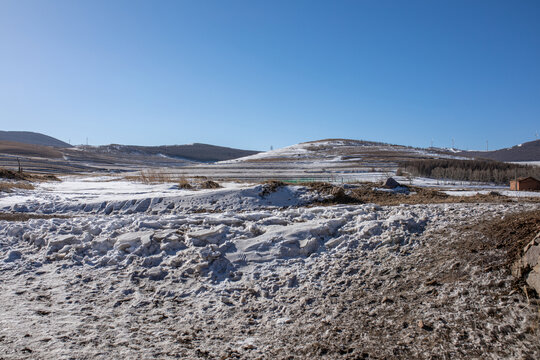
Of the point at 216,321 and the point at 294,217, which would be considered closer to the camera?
the point at 216,321

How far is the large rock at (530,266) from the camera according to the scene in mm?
3891

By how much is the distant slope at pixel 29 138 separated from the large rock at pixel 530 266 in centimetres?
18577

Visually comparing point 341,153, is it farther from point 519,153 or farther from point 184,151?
point 519,153

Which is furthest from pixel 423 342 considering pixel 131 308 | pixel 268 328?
pixel 131 308

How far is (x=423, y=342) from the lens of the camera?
356 centimetres

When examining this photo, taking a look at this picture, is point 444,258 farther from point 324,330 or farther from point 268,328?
point 268,328

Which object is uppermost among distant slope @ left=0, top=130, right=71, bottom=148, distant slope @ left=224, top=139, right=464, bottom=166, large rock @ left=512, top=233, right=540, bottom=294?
distant slope @ left=0, top=130, right=71, bottom=148

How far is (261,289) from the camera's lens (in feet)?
16.7

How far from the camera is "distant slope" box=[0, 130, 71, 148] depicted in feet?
542

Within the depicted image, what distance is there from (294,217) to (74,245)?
430 centimetres

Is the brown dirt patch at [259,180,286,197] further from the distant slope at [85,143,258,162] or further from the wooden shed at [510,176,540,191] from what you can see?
the distant slope at [85,143,258,162]

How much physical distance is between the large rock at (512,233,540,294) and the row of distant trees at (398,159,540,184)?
44976 mm

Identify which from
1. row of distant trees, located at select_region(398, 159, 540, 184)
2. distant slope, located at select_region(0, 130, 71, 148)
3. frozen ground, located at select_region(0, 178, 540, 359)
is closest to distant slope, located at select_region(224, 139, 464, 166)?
row of distant trees, located at select_region(398, 159, 540, 184)

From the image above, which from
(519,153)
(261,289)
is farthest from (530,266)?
(519,153)
